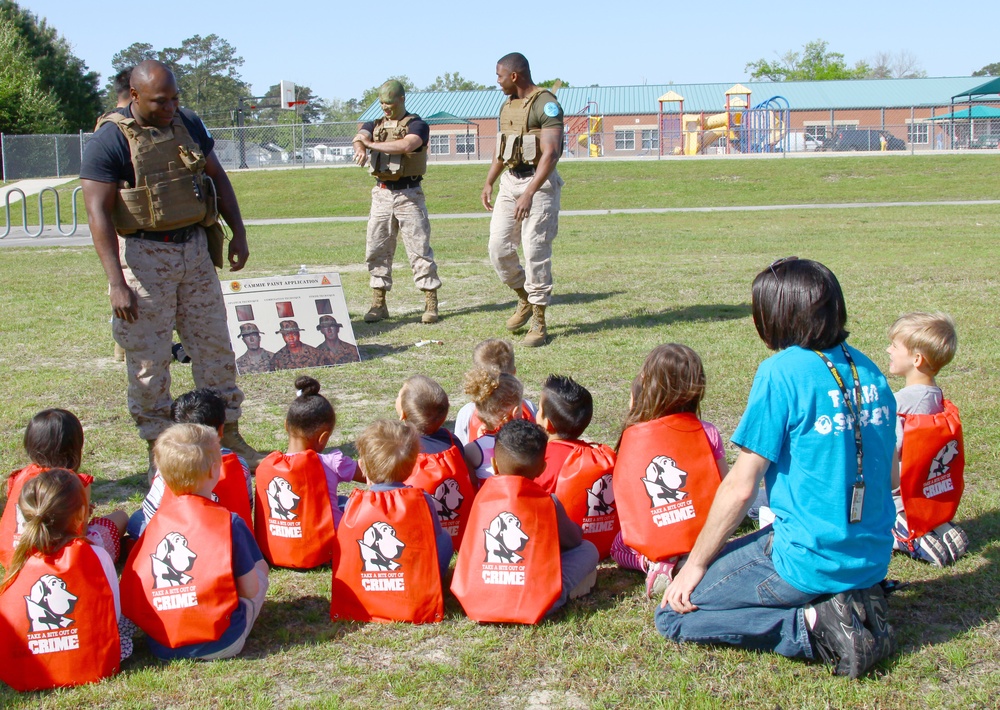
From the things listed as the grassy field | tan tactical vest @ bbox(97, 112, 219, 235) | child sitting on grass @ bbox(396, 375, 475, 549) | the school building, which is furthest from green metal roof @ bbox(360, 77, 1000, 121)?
child sitting on grass @ bbox(396, 375, 475, 549)

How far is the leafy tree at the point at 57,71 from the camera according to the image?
48.6 meters

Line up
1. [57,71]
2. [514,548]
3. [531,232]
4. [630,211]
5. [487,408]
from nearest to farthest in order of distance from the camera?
[514,548] → [487,408] → [531,232] → [630,211] → [57,71]

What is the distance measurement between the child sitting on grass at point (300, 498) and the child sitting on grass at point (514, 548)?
72cm

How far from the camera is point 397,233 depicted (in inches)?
362

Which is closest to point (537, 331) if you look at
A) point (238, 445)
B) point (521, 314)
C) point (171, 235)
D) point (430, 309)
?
point (521, 314)

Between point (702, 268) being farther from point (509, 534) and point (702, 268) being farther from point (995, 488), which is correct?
point (509, 534)

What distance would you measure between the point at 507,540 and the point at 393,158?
616 cm

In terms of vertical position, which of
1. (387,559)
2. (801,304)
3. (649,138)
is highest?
(649,138)

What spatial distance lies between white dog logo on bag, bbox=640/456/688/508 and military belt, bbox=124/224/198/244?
9.66 ft

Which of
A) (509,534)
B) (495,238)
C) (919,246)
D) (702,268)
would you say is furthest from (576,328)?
(919,246)

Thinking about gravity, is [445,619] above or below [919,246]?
below

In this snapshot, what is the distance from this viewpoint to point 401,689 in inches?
119

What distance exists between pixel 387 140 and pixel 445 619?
250 inches

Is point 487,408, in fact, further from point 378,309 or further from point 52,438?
point 378,309
